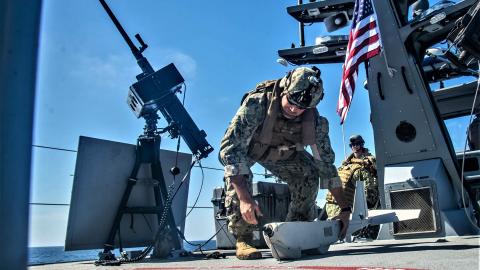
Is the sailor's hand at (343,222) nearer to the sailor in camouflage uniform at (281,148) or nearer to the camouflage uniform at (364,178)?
the sailor in camouflage uniform at (281,148)

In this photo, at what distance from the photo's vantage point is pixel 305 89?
2.64 meters

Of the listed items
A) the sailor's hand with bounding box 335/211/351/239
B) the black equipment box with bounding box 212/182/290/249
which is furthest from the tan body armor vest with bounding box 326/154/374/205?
the sailor's hand with bounding box 335/211/351/239

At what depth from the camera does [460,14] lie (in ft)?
13.3

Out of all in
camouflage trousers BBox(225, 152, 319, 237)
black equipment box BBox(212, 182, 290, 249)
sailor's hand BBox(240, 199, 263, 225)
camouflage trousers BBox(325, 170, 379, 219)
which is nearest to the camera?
sailor's hand BBox(240, 199, 263, 225)

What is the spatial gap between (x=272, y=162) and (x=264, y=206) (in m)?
1.07

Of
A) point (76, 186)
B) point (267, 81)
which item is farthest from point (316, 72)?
point (76, 186)

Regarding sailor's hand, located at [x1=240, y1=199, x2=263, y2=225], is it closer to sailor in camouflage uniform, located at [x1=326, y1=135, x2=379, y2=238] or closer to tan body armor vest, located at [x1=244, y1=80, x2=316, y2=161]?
tan body armor vest, located at [x1=244, y1=80, x2=316, y2=161]

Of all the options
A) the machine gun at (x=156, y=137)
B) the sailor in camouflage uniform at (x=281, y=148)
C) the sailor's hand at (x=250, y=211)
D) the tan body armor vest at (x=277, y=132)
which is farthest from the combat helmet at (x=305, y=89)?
the machine gun at (x=156, y=137)

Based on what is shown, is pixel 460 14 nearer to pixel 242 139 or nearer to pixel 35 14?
pixel 242 139

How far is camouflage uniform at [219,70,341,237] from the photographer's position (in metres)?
2.74

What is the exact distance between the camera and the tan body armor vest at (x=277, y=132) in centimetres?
284

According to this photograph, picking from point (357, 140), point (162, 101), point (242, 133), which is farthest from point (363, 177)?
point (242, 133)

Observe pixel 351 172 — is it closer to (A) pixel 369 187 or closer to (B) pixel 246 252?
(A) pixel 369 187

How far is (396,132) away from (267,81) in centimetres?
188
